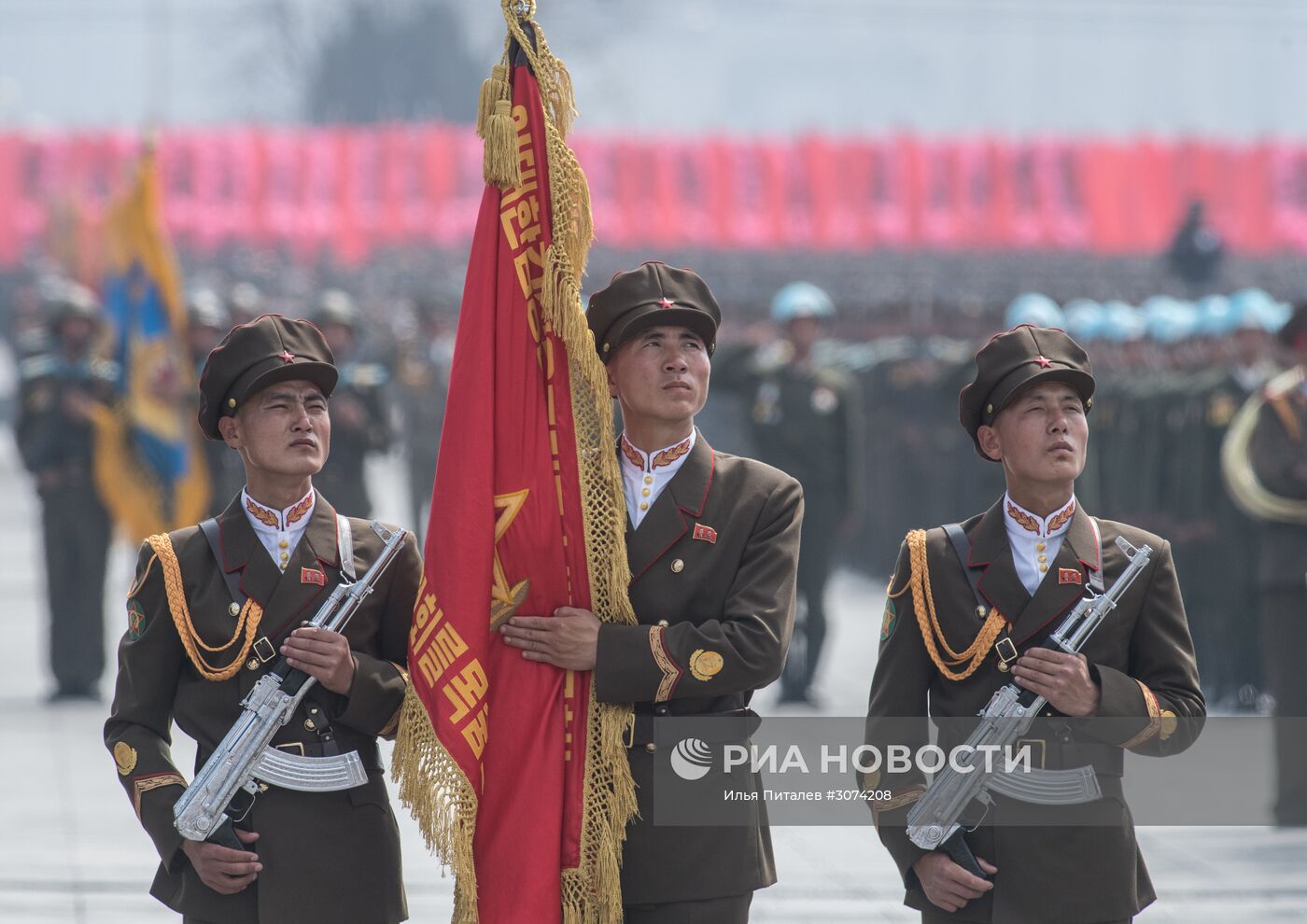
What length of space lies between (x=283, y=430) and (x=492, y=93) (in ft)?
2.58

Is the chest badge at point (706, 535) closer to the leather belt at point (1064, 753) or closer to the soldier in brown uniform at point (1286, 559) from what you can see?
the leather belt at point (1064, 753)

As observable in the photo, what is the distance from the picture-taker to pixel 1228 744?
952cm

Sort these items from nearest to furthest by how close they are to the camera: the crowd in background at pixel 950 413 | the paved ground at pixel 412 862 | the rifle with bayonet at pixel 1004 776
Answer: the rifle with bayonet at pixel 1004 776
the paved ground at pixel 412 862
the crowd in background at pixel 950 413

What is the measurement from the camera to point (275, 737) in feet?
12.4

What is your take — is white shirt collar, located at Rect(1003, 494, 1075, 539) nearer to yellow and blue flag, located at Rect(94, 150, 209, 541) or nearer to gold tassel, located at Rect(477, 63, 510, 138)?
gold tassel, located at Rect(477, 63, 510, 138)

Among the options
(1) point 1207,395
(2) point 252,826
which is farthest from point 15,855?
(1) point 1207,395

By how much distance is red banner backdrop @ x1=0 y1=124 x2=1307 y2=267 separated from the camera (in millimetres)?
22094

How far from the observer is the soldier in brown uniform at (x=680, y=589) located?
12.2ft

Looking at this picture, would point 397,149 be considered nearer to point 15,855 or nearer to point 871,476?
point 871,476

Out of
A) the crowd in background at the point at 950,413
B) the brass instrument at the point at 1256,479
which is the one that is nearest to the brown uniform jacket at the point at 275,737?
the brass instrument at the point at 1256,479

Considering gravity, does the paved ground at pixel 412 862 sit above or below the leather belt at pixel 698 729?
below

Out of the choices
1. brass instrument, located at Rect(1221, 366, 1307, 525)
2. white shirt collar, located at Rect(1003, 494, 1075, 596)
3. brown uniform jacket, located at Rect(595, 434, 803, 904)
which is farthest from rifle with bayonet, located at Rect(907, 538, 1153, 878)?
brass instrument, located at Rect(1221, 366, 1307, 525)

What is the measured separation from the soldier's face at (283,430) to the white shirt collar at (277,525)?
84mm

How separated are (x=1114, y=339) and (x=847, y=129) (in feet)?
119
